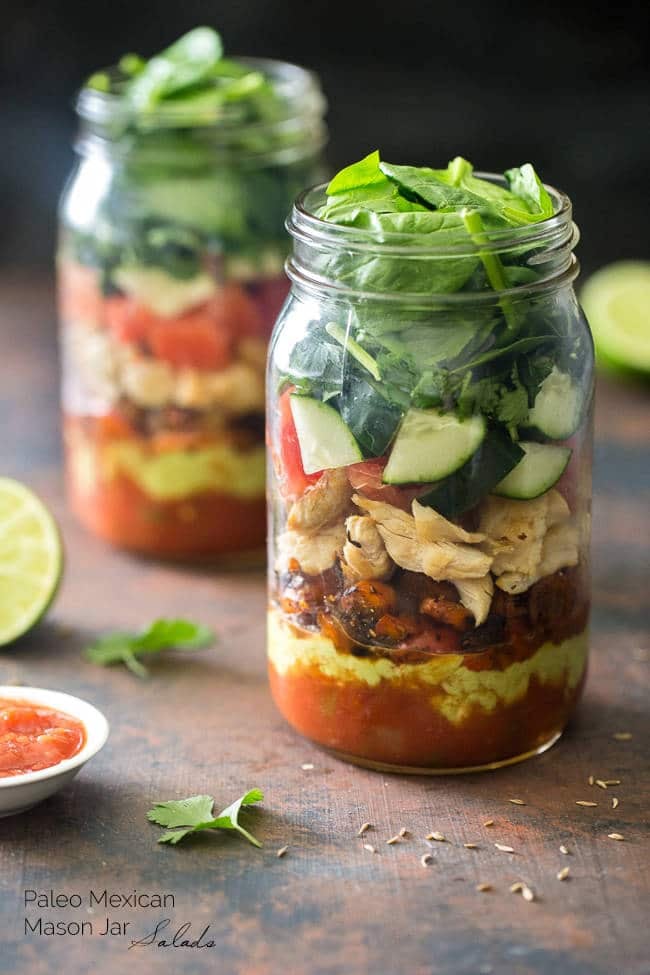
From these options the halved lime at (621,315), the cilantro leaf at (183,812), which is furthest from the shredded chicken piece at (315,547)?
the halved lime at (621,315)

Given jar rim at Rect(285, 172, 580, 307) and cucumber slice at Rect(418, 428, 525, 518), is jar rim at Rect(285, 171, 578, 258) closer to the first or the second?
jar rim at Rect(285, 172, 580, 307)

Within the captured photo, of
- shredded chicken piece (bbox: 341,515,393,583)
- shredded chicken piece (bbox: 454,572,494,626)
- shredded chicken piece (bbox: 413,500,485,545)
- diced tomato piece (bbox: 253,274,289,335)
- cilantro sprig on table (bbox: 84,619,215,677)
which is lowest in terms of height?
cilantro sprig on table (bbox: 84,619,215,677)

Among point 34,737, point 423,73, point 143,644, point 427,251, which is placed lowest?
point 143,644

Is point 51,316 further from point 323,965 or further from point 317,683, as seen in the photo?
point 323,965

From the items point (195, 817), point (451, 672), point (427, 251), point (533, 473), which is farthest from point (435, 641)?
point (427, 251)

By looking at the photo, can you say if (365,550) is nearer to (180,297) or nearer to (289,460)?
(289,460)

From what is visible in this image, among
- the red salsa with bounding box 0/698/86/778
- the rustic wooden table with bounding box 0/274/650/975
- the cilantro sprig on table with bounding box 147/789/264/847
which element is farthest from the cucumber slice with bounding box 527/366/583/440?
the red salsa with bounding box 0/698/86/778

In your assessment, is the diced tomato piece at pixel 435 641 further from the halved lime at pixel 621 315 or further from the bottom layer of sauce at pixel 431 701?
the halved lime at pixel 621 315
